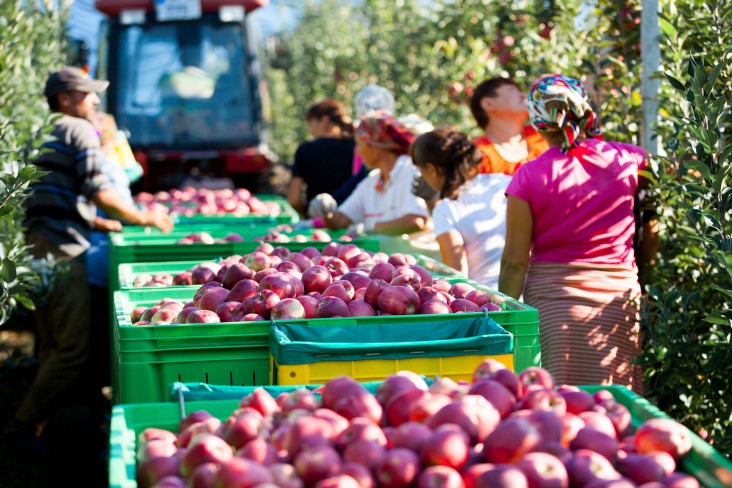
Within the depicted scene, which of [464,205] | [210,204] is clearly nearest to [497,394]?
[464,205]

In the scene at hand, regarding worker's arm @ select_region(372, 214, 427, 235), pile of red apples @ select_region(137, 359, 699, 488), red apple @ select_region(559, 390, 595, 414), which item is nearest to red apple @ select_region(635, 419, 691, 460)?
pile of red apples @ select_region(137, 359, 699, 488)

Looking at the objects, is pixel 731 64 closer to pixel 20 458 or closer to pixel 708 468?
pixel 708 468

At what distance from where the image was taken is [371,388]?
94.7 inches

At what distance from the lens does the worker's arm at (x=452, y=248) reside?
14.1 feet

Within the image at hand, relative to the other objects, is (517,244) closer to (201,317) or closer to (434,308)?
(434,308)

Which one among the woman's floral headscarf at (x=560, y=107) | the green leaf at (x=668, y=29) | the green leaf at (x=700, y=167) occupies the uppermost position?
the green leaf at (x=668, y=29)

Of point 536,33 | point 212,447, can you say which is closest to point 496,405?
point 212,447

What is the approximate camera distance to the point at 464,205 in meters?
4.45

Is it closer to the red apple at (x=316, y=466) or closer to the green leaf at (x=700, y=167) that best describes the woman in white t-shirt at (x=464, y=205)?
the green leaf at (x=700, y=167)

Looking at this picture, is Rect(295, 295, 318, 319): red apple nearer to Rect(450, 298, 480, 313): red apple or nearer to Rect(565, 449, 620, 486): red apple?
Rect(450, 298, 480, 313): red apple

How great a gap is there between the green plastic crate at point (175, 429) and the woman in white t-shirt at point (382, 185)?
3068mm

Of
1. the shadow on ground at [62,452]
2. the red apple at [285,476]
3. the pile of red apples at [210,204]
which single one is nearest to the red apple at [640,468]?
the red apple at [285,476]

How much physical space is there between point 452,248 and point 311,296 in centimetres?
112

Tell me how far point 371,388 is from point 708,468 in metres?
0.78
